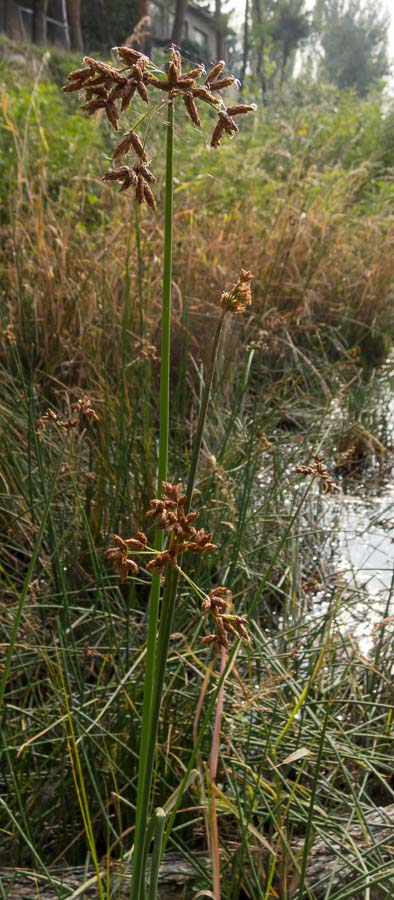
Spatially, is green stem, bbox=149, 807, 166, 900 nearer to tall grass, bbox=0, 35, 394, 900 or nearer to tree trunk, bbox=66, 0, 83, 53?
tall grass, bbox=0, 35, 394, 900

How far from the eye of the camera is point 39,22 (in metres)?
16.2

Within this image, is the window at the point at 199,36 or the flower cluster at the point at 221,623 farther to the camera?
the window at the point at 199,36

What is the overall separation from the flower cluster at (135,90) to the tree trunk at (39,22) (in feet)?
59.9

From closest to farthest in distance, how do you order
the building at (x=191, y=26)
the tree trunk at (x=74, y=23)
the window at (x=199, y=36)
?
the tree trunk at (x=74, y=23)
the building at (x=191, y=26)
the window at (x=199, y=36)

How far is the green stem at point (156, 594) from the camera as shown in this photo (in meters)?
0.46

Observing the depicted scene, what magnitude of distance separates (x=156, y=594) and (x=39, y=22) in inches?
729

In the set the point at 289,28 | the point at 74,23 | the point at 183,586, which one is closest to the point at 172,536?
the point at 183,586

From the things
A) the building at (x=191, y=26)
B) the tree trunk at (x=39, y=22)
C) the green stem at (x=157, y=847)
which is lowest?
the green stem at (x=157, y=847)

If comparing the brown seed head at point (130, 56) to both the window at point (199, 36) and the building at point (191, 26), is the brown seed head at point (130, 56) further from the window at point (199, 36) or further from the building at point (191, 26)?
the window at point (199, 36)

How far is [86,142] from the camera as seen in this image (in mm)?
4480

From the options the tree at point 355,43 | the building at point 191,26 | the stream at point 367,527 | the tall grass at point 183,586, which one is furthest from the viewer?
the tree at point 355,43

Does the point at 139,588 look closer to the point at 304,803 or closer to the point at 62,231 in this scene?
the point at 304,803

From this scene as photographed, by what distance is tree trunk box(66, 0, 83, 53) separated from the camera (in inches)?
666

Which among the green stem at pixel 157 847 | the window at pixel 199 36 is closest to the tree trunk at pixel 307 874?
the green stem at pixel 157 847
